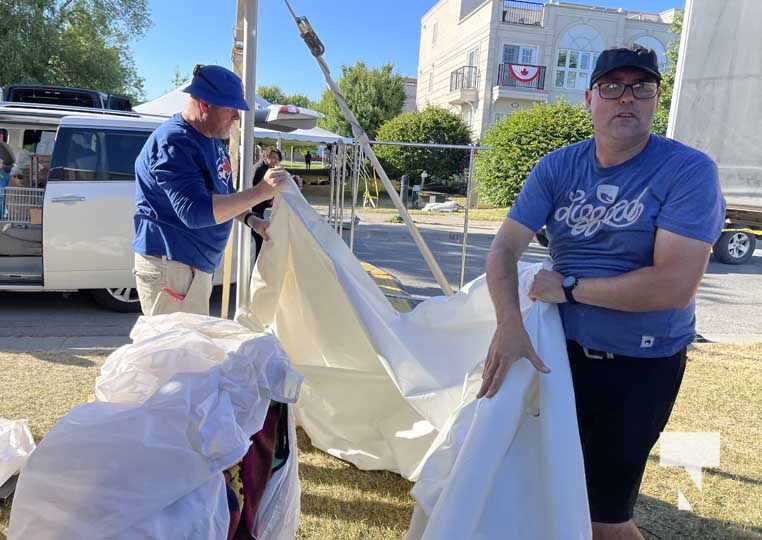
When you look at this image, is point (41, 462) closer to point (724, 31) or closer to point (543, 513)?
point (543, 513)

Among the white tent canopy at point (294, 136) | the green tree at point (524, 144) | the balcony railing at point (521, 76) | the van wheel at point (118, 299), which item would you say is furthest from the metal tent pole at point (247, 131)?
the balcony railing at point (521, 76)

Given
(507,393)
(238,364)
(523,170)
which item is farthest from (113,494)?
(523,170)

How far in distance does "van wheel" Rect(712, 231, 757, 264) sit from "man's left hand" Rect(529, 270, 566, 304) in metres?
11.3

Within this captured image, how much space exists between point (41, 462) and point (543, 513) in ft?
4.04

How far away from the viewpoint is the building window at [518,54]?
94.1ft

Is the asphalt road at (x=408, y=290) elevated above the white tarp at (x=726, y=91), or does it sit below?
below

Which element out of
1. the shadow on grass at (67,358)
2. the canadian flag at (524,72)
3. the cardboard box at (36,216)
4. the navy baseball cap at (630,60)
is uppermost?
the canadian flag at (524,72)

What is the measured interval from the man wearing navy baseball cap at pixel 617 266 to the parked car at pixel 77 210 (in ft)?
15.2

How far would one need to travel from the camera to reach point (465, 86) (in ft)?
99.8

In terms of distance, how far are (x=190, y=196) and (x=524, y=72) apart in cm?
2887

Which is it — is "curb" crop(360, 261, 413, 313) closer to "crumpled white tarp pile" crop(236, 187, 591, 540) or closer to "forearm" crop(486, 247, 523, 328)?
"crumpled white tarp pile" crop(236, 187, 591, 540)

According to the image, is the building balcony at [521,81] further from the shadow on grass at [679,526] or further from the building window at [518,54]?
the shadow on grass at [679,526]

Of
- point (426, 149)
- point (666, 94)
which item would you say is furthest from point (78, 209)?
point (666, 94)

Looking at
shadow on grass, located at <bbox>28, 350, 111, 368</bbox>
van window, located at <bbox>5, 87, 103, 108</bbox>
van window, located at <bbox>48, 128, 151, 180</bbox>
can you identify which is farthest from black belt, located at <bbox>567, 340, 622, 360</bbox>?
van window, located at <bbox>5, 87, 103, 108</bbox>
